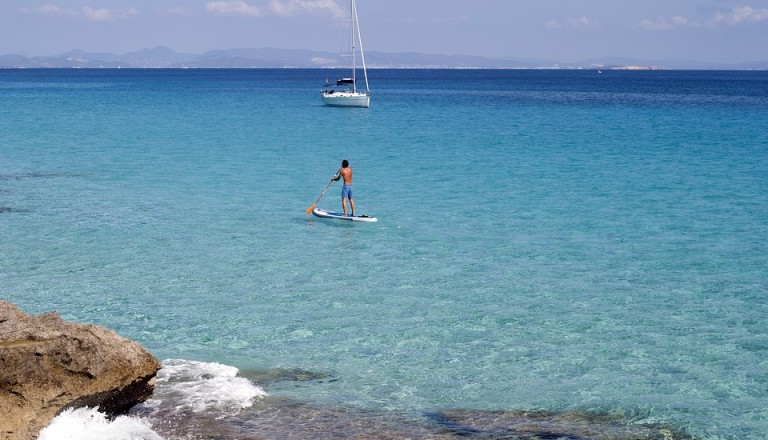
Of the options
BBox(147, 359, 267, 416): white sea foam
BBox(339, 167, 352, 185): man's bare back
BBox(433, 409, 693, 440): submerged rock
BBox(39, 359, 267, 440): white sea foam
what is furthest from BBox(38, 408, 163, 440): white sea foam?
BBox(339, 167, 352, 185): man's bare back

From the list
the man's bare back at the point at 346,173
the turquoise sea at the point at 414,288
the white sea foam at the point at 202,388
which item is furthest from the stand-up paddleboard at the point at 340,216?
the white sea foam at the point at 202,388

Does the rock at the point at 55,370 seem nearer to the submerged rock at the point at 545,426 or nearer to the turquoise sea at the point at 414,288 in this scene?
the turquoise sea at the point at 414,288

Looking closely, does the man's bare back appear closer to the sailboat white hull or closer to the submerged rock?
the submerged rock

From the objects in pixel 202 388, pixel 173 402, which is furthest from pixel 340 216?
pixel 173 402

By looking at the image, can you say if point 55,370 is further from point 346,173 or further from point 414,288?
point 346,173

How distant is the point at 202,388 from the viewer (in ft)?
35.5

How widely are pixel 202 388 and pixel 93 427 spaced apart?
76.4 inches

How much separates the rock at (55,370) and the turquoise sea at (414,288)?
35 cm

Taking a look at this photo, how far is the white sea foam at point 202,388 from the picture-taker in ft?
33.6

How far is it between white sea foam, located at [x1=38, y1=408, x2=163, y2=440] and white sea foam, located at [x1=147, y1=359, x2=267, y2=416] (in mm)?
744

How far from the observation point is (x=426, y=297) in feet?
50.2

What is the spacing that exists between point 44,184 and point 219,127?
26156mm

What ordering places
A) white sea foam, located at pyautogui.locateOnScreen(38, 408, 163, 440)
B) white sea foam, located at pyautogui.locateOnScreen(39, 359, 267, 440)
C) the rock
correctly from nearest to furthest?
the rock < white sea foam, located at pyautogui.locateOnScreen(38, 408, 163, 440) < white sea foam, located at pyautogui.locateOnScreen(39, 359, 267, 440)

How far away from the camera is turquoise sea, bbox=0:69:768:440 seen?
10.6 m
